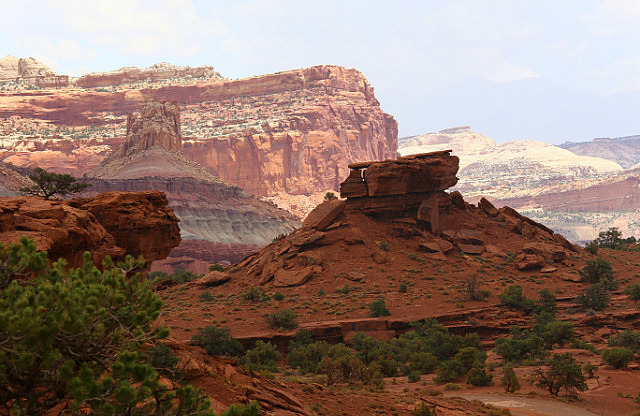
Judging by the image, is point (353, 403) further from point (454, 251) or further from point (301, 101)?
point (301, 101)

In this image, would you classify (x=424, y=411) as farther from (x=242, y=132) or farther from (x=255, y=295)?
(x=242, y=132)

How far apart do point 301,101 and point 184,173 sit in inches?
2905

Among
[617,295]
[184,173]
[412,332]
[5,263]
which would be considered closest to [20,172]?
[184,173]

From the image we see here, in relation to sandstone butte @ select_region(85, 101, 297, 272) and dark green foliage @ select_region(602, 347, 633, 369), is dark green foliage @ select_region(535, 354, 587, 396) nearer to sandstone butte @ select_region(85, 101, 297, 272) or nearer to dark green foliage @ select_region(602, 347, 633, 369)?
dark green foliage @ select_region(602, 347, 633, 369)

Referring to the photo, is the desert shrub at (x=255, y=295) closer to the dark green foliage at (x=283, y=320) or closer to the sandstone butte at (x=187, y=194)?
the dark green foliage at (x=283, y=320)

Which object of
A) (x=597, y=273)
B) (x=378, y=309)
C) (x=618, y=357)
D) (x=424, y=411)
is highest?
(x=424, y=411)

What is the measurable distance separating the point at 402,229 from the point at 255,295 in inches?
731

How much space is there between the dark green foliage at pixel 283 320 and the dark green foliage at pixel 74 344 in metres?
29.9

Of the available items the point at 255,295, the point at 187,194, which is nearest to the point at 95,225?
the point at 255,295

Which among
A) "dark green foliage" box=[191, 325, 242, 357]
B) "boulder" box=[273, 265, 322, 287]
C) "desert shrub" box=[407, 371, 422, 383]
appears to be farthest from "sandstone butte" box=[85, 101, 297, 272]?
"desert shrub" box=[407, 371, 422, 383]

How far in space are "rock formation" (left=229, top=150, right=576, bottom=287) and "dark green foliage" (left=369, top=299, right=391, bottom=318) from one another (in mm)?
8599

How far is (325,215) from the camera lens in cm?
5622

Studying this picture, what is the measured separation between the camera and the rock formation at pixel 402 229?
2117 inches

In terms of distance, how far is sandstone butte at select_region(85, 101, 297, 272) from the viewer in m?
107
